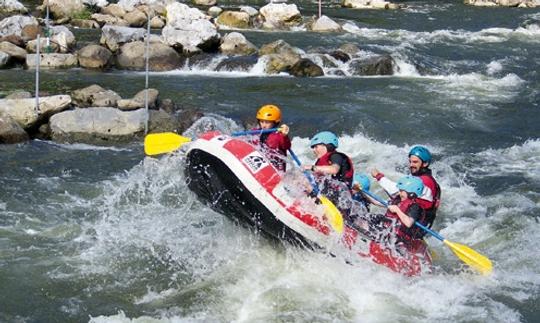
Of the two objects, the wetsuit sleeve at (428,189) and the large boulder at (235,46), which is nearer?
the wetsuit sleeve at (428,189)

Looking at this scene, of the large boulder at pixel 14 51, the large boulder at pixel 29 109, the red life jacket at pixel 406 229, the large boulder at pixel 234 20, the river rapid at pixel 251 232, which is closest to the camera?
the river rapid at pixel 251 232

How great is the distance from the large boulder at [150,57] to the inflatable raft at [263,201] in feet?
33.1

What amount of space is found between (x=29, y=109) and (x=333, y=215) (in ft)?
21.2

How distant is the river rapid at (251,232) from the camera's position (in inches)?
242

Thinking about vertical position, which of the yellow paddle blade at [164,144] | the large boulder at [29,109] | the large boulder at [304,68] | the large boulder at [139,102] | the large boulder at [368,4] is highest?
the large boulder at [368,4]

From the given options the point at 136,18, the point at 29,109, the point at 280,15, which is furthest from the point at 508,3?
the point at 29,109

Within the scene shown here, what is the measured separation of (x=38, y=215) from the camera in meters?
7.84

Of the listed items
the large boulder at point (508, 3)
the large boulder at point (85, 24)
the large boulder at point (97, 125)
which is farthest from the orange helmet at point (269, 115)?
the large boulder at point (508, 3)

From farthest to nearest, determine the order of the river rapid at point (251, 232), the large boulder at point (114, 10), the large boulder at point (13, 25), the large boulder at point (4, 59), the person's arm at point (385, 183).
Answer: the large boulder at point (114, 10), the large boulder at point (13, 25), the large boulder at point (4, 59), the person's arm at point (385, 183), the river rapid at point (251, 232)

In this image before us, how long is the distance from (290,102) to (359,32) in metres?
9.62

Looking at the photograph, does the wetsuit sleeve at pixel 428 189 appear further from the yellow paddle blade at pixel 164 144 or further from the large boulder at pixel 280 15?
the large boulder at pixel 280 15

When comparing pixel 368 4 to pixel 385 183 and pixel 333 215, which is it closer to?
pixel 385 183

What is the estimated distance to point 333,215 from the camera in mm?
6043

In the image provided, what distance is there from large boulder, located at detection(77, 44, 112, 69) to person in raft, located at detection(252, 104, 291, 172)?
9950mm
